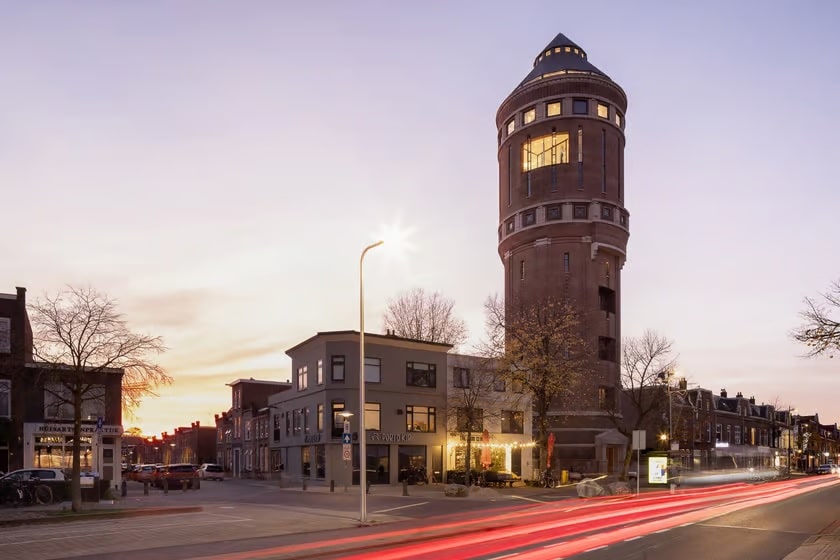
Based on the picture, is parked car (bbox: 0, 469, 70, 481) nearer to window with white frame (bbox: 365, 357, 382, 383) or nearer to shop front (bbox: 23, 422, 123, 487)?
shop front (bbox: 23, 422, 123, 487)

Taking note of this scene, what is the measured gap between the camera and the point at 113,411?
50781mm

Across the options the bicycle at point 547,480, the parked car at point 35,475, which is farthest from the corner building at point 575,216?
the parked car at point 35,475

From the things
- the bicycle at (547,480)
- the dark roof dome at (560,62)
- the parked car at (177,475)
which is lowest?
the parked car at (177,475)

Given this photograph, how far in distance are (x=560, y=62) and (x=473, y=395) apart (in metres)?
46.1

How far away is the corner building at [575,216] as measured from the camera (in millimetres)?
77312

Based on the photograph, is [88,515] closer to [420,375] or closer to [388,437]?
[388,437]

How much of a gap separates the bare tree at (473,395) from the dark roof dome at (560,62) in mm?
39947

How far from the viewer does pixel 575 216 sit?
80.8m

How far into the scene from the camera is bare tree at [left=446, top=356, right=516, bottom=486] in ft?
188

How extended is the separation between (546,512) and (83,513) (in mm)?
18211

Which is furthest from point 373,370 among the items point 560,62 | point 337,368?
point 560,62

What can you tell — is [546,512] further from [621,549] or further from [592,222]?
[592,222]

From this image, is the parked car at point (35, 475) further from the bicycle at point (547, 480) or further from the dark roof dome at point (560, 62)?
the dark roof dome at point (560, 62)

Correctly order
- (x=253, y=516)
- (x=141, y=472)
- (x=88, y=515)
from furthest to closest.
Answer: (x=141, y=472)
(x=253, y=516)
(x=88, y=515)
